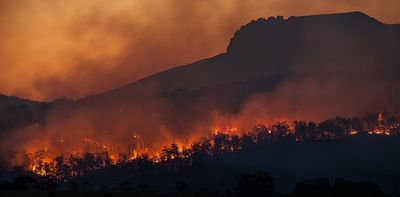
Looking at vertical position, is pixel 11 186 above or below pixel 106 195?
above

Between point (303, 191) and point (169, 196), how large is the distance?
33.2 m

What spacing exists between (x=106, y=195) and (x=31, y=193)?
2529cm

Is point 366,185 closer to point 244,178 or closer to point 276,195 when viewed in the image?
point 276,195

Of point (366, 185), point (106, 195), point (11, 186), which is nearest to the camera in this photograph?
point (106, 195)

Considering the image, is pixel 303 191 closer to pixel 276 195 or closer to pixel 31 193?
pixel 276 195

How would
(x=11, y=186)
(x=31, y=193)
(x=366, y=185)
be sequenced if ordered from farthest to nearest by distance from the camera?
(x=11, y=186), (x=366, y=185), (x=31, y=193)

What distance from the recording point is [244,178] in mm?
144125

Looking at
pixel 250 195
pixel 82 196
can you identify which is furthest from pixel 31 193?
pixel 250 195

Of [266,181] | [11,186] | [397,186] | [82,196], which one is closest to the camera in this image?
[82,196]

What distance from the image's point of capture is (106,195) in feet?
291

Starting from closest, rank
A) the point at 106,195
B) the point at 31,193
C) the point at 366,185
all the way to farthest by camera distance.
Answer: the point at 106,195 < the point at 31,193 < the point at 366,185

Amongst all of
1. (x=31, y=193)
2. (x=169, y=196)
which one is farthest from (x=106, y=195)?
(x=31, y=193)

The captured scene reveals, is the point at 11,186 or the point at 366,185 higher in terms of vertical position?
the point at 11,186

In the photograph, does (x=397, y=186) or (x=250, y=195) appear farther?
A: (x=397, y=186)
